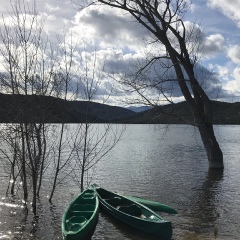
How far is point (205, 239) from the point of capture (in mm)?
10383

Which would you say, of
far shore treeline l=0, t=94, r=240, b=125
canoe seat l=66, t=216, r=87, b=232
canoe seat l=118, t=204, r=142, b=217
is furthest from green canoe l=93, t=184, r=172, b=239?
far shore treeline l=0, t=94, r=240, b=125

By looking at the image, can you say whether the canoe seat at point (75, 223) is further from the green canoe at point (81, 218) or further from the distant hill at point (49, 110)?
the distant hill at point (49, 110)

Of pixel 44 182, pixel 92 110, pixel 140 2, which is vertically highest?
pixel 140 2

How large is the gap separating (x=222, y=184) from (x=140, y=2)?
466 inches

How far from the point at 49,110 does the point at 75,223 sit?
14.3 feet

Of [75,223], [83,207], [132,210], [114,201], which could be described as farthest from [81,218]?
[114,201]

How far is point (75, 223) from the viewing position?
34.0ft

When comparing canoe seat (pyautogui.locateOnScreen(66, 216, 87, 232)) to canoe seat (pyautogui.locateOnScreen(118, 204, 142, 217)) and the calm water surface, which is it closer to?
the calm water surface

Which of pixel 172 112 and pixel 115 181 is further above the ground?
pixel 172 112

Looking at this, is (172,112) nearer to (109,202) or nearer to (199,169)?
(199,169)

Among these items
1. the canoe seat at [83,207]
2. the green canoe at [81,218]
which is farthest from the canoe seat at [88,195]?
the canoe seat at [83,207]

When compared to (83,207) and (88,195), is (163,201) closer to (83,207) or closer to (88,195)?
(88,195)

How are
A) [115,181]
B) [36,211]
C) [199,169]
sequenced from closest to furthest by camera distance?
1. [36,211]
2. [115,181]
3. [199,169]

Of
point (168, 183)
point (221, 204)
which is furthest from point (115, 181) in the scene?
point (221, 204)
